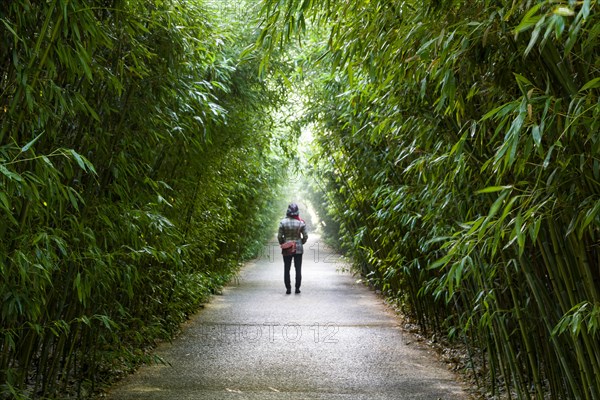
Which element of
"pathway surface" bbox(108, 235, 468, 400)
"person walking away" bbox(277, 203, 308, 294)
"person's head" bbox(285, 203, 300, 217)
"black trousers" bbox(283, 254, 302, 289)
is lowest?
"pathway surface" bbox(108, 235, 468, 400)

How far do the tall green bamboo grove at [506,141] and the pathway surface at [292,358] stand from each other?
659 millimetres

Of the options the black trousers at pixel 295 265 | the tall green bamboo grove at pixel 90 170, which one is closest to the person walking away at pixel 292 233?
the black trousers at pixel 295 265

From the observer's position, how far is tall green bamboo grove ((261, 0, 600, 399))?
181 cm

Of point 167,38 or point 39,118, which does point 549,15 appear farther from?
point 167,38

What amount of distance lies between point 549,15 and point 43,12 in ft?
6.05

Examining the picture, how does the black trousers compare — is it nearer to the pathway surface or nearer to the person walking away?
the person walking away

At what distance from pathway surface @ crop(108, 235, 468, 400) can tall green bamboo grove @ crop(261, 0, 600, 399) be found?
659 mm

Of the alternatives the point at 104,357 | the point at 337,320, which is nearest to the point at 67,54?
the point at 104,357

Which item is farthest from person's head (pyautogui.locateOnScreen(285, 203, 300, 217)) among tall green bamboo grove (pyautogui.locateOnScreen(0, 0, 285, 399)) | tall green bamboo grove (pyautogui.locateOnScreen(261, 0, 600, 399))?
tall green bamboo grove (pyautogui.locateOnScreen(261, 0, 600, 399))

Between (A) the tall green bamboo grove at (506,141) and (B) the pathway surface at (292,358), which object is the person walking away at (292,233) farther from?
(A) the tall green bamboo grove at (506,141)

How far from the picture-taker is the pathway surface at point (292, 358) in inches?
150

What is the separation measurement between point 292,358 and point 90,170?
107 inches

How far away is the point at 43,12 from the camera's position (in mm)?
2352

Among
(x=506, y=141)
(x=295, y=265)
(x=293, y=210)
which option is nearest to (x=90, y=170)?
(x=506, y=141)
